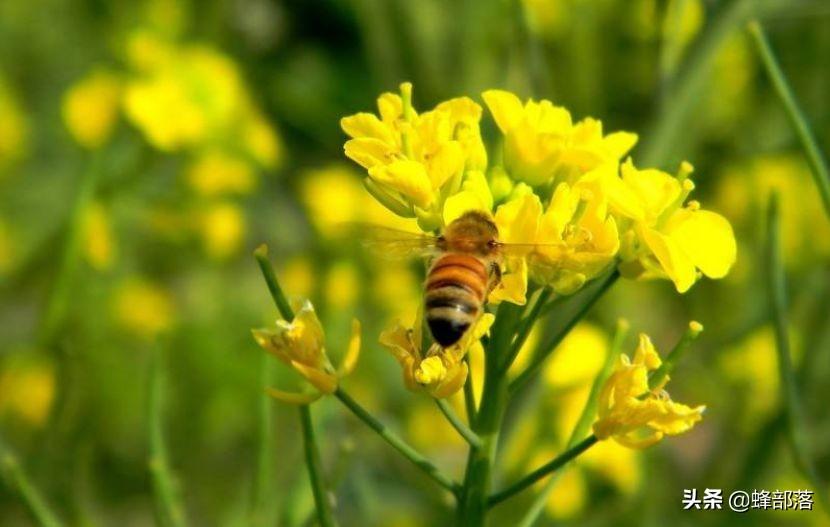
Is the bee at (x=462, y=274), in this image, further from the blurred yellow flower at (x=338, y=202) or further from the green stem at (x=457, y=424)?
the blurred yellow flower at (x=338, y=202)

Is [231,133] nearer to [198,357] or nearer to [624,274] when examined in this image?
[198,357]

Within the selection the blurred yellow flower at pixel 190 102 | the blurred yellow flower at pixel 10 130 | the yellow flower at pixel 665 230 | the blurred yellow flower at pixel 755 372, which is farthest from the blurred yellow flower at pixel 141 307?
the yellow flower at pixel 665 230

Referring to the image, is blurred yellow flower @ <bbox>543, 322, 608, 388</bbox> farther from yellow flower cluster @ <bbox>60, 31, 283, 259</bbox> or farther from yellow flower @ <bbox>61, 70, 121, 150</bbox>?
yellow flower @ <bbox>61, 70, 121, 150</bbox>

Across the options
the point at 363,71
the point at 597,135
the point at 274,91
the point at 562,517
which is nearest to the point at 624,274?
the point at 597,135

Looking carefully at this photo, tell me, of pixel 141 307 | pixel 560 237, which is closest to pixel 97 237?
pixel 141 307

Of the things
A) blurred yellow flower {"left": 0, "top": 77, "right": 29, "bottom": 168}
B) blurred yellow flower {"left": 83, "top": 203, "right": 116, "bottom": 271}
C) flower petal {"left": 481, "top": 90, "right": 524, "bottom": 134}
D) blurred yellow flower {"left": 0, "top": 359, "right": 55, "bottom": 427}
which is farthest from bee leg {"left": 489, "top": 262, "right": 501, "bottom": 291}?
blurred yellow flower {"left": 0, "top": 77, "right": 29, "bottom": 168}

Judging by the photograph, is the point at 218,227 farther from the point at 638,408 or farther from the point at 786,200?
the point at 638,408

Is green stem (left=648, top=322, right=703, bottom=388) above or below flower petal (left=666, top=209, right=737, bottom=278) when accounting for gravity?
below
